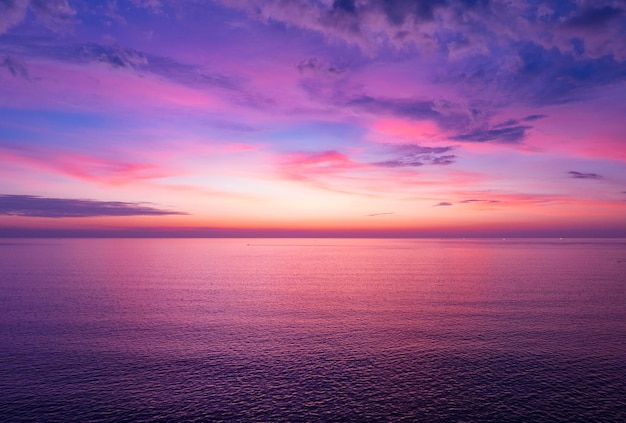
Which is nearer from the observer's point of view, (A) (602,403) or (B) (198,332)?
(A) (602,403)

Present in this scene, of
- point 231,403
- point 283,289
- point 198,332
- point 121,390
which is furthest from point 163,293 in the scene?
point 231,403

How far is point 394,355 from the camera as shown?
240 feet

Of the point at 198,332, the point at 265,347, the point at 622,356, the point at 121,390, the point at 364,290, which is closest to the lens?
the point at 121,390

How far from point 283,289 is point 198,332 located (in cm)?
6516

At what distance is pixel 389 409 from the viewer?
175 ft

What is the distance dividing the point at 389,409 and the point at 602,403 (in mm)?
26919

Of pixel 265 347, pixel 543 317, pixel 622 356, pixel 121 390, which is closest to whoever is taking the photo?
pixel 121 390

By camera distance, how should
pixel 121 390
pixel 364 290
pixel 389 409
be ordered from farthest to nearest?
1. pixel 364 290
2. pixel 121 390
3. pixel 389 409

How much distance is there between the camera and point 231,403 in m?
55.3

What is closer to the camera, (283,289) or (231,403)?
(231,403)

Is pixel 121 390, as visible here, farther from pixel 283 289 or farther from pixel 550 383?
pixel 283 289

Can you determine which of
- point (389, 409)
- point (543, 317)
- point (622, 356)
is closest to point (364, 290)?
point (543, 317)

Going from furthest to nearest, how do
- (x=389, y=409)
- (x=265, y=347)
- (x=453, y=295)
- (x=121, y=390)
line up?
(x=453, y=295) → (x=265, y=347) → (x=121, y=390) → (x=389, y=409)

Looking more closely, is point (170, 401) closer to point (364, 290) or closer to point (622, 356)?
point (622, 356)
